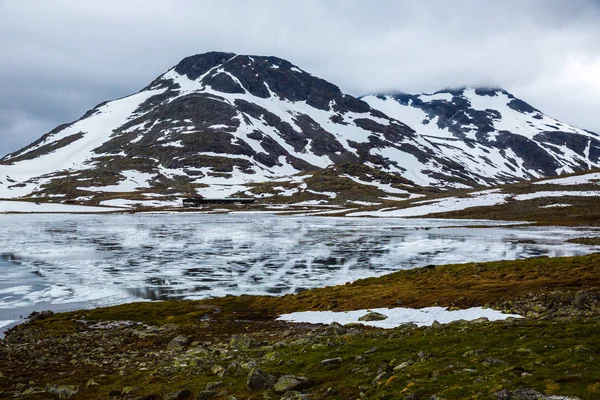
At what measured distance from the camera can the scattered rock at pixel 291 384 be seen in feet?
39.0

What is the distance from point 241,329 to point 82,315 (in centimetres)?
1035

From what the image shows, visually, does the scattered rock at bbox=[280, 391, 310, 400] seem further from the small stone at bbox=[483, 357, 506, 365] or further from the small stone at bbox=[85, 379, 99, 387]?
the small stone at bbox=[85, 379, 99, 387]

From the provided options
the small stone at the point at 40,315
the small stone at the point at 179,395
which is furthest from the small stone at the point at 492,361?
the small stone at the point at 40,315

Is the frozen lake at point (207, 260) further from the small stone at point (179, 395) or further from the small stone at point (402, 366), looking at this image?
the small stone at point (402, 366)

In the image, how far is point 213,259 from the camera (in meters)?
54.1

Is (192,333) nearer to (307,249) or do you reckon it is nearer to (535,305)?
(535,305)

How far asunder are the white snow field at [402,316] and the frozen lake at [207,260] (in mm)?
10635

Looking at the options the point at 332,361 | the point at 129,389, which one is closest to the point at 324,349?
the point at 332,361

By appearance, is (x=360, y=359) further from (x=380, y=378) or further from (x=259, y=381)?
(x=259, y=381)

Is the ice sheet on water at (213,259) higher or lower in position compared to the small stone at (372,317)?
lower

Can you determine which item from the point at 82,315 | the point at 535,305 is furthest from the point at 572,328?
the point at 82,315

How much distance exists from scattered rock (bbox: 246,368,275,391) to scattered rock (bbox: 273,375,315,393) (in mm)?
256

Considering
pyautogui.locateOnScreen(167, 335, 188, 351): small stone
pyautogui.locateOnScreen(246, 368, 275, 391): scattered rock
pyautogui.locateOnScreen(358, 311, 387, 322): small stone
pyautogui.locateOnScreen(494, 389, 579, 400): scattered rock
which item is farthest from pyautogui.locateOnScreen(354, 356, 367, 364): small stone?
pyautogui.locateOnScreen(358, 311, 387, 322): small stone

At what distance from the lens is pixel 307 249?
208ft
